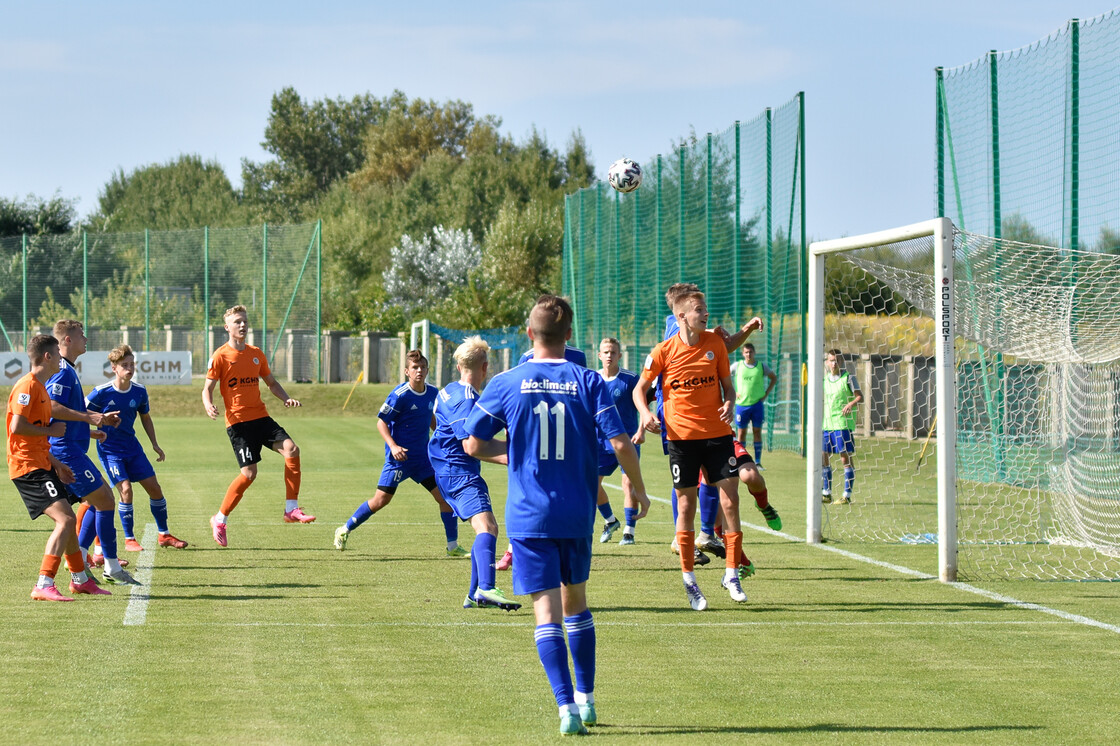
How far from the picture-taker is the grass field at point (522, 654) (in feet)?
16.8

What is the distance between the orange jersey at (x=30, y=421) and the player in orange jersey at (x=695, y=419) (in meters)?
3.88

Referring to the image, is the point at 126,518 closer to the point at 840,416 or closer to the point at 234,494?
the point at 234,494

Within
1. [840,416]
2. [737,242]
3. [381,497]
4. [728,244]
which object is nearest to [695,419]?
[381,497]

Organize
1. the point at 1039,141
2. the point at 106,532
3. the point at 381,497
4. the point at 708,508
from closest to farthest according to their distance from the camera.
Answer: the point at 106,532
the point at 708,508
the point at 381,497
the point at 1039,141

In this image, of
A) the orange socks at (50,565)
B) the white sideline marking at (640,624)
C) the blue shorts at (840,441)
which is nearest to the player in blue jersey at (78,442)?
the orange socks at (50,565)

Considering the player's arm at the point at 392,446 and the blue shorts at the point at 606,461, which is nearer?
the player's arm at the point at 392,446

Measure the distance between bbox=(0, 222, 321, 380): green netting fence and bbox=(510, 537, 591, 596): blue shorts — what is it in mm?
36572

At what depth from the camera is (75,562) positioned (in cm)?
819

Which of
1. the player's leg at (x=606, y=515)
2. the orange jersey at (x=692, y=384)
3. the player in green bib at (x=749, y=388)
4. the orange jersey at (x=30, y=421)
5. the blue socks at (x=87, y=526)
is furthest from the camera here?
the player in green bib at (x=749, y=388)

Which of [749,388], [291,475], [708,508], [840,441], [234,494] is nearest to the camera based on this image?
[708,508]

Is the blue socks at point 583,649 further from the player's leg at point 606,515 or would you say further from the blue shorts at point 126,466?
the blue shorts at point 126,466

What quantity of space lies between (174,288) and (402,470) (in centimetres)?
3414

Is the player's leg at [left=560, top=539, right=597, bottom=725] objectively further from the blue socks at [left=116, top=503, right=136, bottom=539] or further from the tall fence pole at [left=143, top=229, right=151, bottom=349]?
the tall fence pole at [left=143, top=229, right=151, bottom=349]

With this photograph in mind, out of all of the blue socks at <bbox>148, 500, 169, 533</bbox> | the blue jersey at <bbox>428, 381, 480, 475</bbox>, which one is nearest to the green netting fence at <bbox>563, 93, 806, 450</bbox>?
the blue socks at <bbox>148, 500, 169, 533</bbox>
